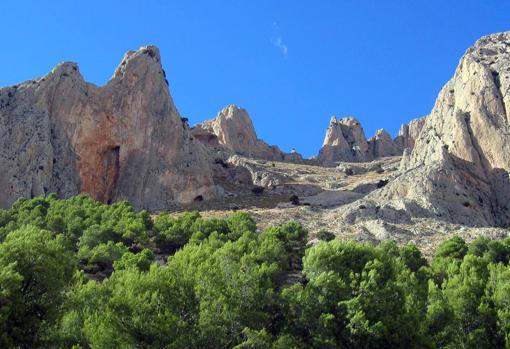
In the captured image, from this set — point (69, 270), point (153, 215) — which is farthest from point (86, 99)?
point (69, 270)

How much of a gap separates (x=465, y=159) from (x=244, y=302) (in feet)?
156

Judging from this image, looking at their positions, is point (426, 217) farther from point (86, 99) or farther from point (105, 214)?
point (86, 99)

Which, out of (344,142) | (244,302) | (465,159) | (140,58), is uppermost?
(344,142)

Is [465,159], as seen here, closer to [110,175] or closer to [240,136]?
[110,175]

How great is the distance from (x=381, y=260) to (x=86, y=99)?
52.0m

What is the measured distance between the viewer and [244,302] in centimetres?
3300

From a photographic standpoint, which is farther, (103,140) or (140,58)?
(140,58)

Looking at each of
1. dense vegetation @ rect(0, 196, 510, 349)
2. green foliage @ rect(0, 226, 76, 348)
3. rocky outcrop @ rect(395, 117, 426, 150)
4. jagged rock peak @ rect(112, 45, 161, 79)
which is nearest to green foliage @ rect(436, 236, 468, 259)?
dense vegetation @ rect(0, 196, 510, 349)

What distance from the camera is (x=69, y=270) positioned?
32.8 m

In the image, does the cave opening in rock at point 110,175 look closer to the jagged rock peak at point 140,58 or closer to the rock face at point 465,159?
the jagged rock peak at point 140,58

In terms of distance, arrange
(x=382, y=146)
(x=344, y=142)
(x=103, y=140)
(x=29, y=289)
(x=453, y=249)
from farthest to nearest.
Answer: (x=382, y=146) < (x=344, y=142) < (x=103, y=140) < (x=453, y=249) < (x=29, y=289)

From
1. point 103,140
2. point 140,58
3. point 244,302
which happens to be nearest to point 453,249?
point 244,302

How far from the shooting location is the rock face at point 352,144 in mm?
156375

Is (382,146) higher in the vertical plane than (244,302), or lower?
higher
